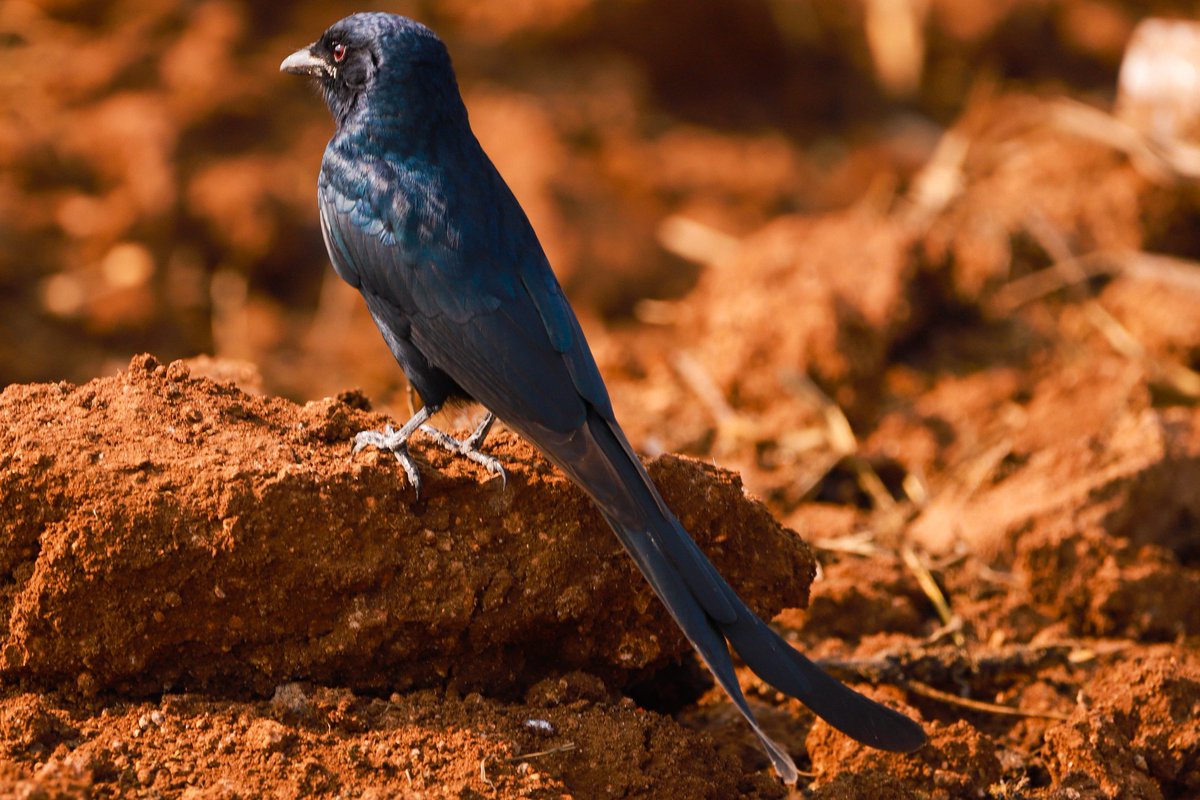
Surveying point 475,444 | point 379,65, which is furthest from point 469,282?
point 379,65

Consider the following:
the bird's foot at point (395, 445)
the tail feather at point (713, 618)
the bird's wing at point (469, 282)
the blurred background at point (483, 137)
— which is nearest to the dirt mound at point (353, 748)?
the tail feather at point (713, 618)

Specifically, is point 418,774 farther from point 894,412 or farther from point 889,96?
point 889,96

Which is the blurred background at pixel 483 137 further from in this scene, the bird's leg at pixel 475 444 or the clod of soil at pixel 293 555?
the clod of soil at pixel 293 555

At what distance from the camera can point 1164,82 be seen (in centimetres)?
784

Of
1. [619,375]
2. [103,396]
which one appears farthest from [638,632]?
[619,375]

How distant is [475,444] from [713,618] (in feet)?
2.70

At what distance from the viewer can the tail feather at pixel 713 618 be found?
316 centimetres

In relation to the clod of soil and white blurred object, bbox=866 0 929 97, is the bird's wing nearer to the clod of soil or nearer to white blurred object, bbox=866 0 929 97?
the clod of soil

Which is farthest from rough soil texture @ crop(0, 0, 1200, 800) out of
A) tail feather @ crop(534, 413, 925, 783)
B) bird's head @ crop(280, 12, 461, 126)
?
bird's head @ crop(280, 12, 461, 126)

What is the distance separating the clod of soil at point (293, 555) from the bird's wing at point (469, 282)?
0.19 metres

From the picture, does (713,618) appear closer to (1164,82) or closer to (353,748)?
(353,748)

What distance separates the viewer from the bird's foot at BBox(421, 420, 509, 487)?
3.40 m

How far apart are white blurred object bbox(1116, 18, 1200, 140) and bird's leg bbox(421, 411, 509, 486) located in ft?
15.8

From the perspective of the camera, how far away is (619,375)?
681 centimetres
